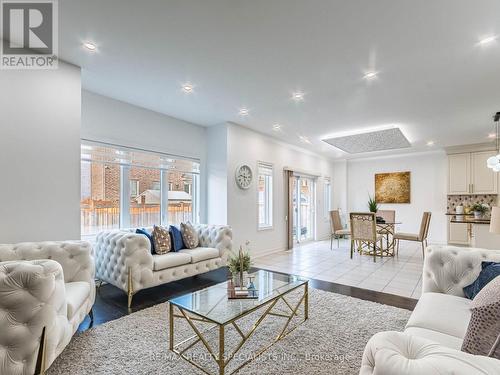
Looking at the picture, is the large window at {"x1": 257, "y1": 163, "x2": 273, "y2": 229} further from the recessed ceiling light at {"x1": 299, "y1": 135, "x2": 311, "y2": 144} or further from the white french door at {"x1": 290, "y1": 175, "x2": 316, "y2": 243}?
the white french door at {"x1": 290, "y1": 175, "x2": 316, "y2": 243}

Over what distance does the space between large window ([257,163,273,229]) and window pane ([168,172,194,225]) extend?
1.56 meters

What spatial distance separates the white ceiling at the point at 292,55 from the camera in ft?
6.63

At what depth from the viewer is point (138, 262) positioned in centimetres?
297

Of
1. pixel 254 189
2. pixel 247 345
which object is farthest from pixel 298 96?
pixel 247 345

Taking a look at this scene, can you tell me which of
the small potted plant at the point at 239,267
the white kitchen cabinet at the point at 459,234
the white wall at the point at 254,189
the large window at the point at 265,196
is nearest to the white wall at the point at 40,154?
the small potted plant at the point at 239,267

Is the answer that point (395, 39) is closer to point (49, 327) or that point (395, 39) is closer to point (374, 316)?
point (374, 316)

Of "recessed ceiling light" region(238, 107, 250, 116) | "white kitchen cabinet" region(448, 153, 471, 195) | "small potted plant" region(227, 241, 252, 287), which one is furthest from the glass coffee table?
"white kitchen cabinet" region(448, 153, 471, 195)

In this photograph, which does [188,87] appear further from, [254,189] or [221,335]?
[221,335]

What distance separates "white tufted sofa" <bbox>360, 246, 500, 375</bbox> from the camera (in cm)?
87

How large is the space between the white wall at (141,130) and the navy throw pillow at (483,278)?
4.08m

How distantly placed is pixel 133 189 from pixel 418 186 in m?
7.64

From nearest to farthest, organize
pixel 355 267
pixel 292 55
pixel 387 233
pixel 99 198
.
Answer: pixel 292 55
pixel 99 198
pixel 355 267
pixel 387 233

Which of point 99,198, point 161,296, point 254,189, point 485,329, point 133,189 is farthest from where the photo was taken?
point 254,189

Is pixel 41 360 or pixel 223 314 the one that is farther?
pixel 223 314
